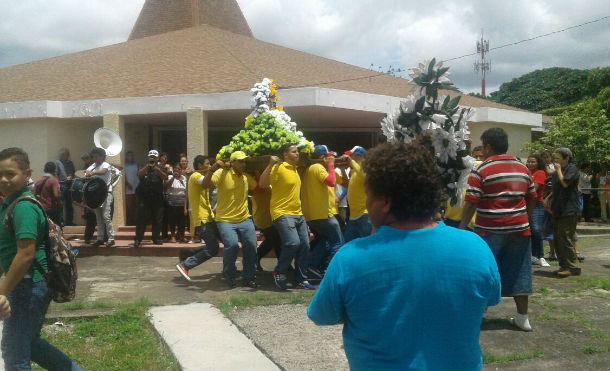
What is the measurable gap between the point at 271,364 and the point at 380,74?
15.5 m

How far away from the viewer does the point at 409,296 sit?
184 centimetres

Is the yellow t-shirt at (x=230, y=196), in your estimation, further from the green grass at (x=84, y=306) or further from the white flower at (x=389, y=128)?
the white flower at (x=389, y=128)

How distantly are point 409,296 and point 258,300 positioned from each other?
14.8 feet

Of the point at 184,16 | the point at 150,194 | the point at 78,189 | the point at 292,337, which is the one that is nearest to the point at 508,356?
the point at 292,337

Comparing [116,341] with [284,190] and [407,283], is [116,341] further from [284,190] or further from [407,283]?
[407,283]

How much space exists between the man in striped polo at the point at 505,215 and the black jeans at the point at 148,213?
631cm

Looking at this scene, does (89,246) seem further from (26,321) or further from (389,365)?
(389,365)

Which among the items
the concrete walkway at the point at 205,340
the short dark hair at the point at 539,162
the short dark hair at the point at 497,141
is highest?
the short dark hair at the point at 497,141

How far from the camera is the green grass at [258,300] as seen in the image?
5.92 metres

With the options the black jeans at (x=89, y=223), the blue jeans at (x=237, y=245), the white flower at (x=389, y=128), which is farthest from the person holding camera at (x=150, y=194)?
the white flower at (x=389, y=128)

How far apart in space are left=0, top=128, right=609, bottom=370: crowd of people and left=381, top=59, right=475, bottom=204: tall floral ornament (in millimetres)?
480

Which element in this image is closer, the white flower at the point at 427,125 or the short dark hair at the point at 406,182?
the short dark hair at the point at 406,182

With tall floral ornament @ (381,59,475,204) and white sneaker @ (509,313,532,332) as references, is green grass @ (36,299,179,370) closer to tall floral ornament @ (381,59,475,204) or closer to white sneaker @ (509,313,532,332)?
tall floral ornament @ (381,59,475,204)

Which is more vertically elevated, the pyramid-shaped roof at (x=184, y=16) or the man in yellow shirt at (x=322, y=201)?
the pyramid-shaped roof at (x=184, y=16)
